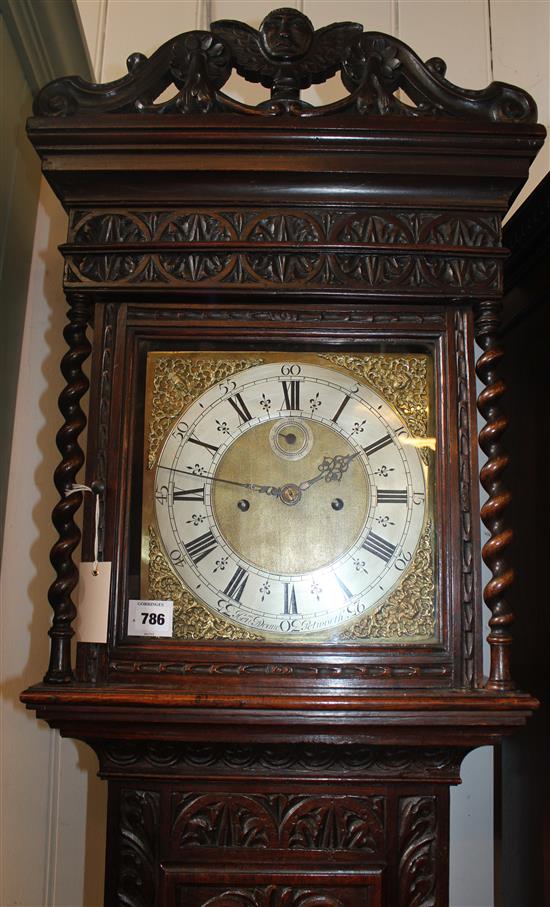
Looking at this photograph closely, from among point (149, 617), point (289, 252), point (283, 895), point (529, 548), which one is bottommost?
point (283, 895)

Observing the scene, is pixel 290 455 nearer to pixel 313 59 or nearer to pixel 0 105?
pixel 313 59

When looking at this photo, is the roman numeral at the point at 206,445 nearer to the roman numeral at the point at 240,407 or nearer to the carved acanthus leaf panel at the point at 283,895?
the roman numeral at the point at 240,407

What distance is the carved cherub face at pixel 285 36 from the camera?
1.07m

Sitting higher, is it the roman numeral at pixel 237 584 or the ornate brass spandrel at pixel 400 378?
the ornate brass spandrel at pixel 400 378

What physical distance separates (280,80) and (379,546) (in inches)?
25.2

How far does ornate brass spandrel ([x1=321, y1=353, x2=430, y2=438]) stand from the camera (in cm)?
107

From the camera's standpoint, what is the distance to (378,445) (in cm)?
106

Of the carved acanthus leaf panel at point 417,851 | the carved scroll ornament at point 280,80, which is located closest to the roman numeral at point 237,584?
the carved acanthus leaf panel at point 417,851

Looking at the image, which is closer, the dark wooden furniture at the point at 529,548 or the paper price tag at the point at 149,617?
the paper price tag at the point at 149,617

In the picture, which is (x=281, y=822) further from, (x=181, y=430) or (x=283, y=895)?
(x=181, y=430)

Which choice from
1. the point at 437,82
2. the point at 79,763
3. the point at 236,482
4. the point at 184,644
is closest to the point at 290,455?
the point at 236,482

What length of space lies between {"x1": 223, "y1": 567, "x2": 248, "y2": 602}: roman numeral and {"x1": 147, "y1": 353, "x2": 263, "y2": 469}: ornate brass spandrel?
0.69ft

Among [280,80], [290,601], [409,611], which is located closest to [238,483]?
[290,601]

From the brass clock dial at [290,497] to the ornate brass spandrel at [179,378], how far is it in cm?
1
